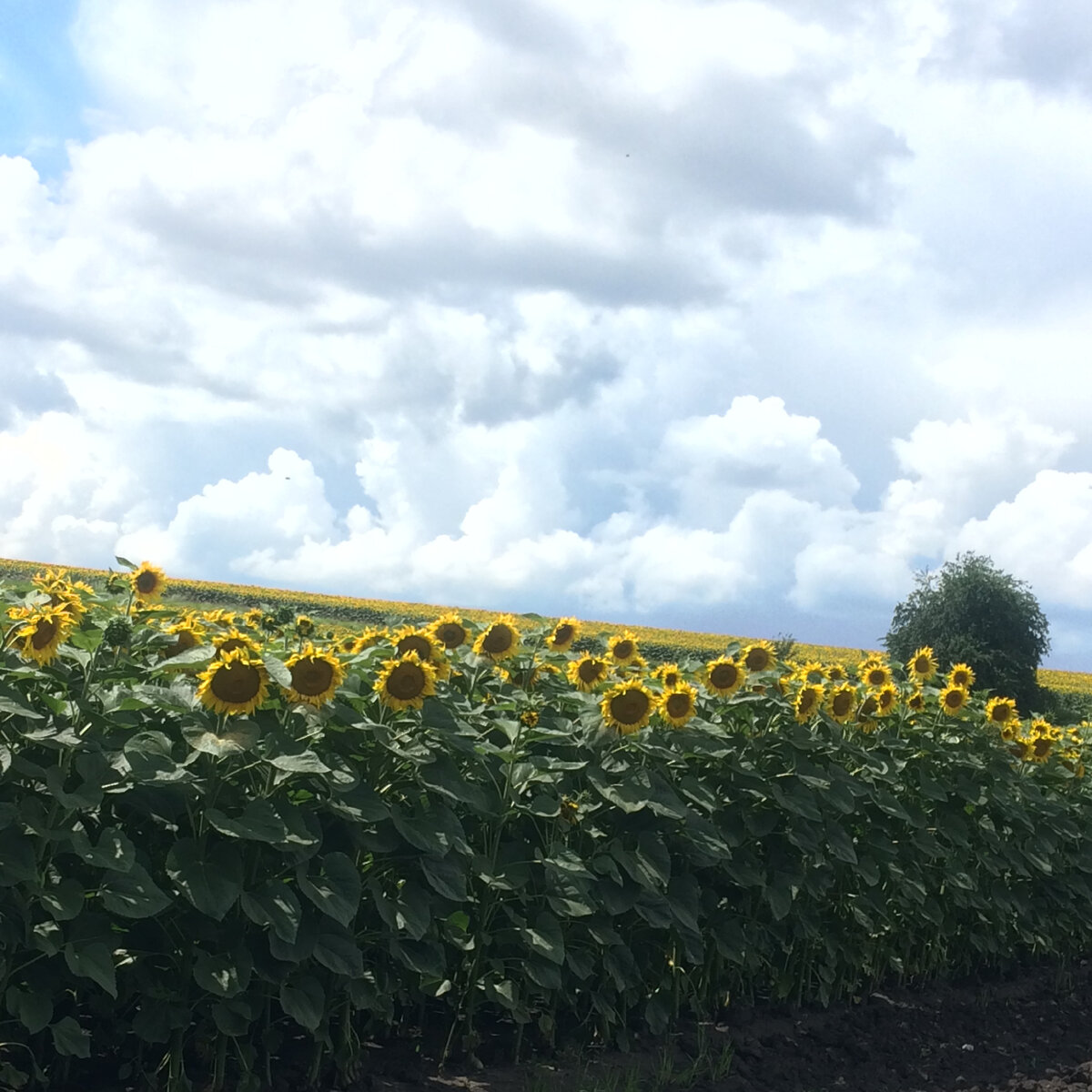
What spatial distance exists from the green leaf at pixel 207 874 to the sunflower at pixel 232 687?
43cm

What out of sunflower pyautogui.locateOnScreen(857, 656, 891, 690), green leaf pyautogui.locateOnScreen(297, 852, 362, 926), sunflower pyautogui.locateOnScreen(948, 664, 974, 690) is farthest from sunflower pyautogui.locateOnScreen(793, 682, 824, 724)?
green leaf pyautogui.locateOnScreen(297, 852, 362, 926)

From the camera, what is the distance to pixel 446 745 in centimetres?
432

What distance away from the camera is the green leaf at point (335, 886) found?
3.75 m

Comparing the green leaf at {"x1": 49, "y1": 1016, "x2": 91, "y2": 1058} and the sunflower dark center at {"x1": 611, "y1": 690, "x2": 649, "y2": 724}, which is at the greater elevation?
the sunflower dark center at {"x1": 611, "y1": 690, "x2": 649, "y2": 724}

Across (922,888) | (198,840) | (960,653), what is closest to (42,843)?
(198,840)

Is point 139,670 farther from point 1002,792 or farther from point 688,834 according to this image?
point 1002,792

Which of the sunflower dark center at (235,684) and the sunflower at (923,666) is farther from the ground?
the sunflower at (923,666)

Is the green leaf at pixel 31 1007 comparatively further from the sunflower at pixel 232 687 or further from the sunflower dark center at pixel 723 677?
the sunflower dark center at pixel 723 677

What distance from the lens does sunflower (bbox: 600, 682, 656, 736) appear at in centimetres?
474

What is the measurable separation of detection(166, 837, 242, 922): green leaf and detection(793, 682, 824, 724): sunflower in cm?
286

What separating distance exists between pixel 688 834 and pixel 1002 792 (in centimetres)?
308

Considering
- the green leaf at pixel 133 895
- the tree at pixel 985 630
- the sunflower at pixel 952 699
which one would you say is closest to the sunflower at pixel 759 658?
the sunflower at pixel 952 699

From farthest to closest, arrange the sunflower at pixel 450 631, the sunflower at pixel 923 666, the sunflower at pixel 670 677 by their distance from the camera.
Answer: the sunflower at pixel 923 666 < the sunflower at pixel 450 631 < the sunflower at pixel 670 677

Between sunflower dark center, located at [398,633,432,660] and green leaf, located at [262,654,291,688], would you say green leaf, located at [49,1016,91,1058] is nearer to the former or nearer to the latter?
green leaf, located at [262,654,291,688]
